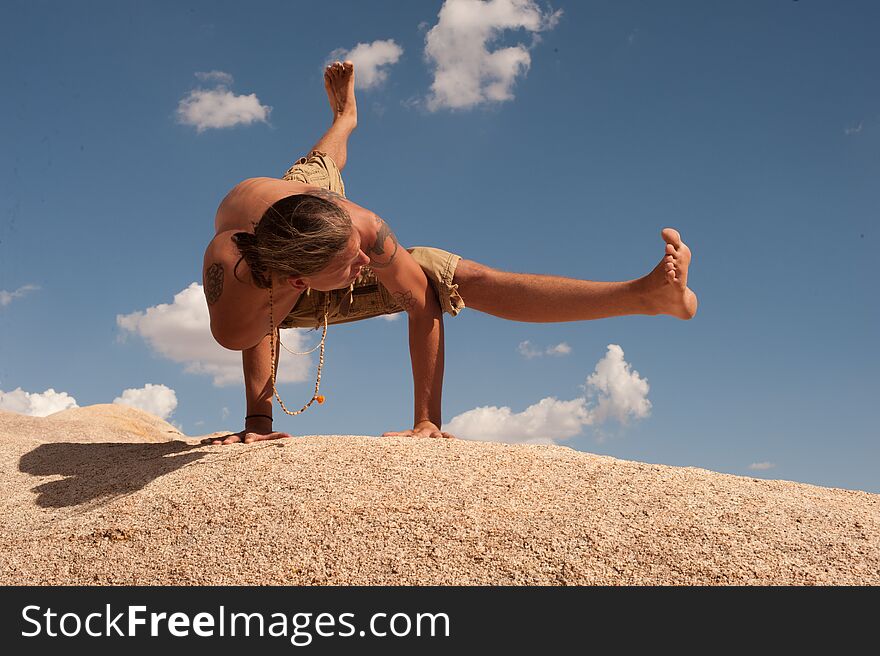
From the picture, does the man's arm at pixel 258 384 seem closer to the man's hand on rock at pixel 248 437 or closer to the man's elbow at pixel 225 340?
the man's hand on rock at pixel 248 437

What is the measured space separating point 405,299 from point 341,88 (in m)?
2.15

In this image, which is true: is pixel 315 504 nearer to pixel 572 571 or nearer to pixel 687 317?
pixel 572 571

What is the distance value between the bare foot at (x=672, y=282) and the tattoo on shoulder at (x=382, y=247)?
1188mm

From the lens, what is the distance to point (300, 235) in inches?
106

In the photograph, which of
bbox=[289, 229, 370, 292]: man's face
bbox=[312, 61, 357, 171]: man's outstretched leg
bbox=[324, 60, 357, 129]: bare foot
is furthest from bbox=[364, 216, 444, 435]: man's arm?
bbox=[324, 60, 357, 129]: bare foot

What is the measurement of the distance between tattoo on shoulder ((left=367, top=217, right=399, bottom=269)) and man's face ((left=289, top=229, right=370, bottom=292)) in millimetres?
275

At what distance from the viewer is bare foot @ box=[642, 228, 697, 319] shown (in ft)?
10.7

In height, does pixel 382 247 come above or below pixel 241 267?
above

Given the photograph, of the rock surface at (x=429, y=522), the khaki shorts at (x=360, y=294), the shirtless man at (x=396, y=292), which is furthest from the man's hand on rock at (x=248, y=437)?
the khaki shorts at (x=360, y=294)

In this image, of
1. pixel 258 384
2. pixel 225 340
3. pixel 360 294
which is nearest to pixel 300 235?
pixel 225 340

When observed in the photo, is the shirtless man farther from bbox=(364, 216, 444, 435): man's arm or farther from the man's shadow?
the man's shadow

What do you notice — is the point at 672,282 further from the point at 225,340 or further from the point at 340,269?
the point at 225,340

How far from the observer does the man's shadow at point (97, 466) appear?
3.08 m

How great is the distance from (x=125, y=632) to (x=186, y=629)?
0.58 ft
